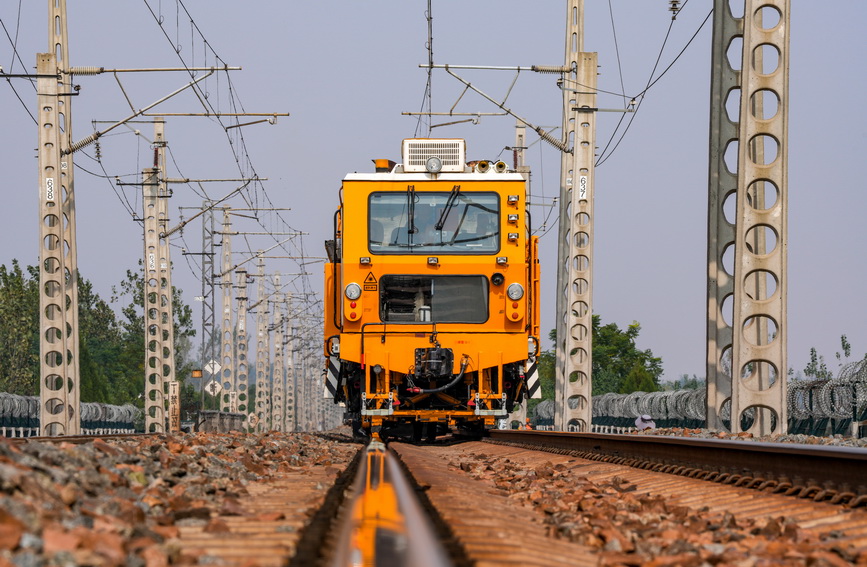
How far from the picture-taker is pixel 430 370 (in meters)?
16.9

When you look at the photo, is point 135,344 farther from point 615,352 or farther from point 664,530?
point 664,530

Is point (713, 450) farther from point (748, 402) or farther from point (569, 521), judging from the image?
point (748, 402)

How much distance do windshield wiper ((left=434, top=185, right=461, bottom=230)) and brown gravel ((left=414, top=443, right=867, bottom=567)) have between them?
8120 millimetres

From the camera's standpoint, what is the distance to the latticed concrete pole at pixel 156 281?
39.0m

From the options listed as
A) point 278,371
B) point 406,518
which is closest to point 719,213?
point 406,518

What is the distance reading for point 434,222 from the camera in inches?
700

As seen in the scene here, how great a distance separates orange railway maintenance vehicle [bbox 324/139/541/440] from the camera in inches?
679

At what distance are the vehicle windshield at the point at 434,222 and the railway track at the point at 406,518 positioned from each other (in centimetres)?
751

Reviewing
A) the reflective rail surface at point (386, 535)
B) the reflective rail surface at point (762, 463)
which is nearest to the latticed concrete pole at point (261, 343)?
the reflective rail surface at point (762, 463)

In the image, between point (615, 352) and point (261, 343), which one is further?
point (615, 352)

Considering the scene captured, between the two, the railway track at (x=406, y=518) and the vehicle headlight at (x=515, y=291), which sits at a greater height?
the vehicle headlight at (x=515, y=291)

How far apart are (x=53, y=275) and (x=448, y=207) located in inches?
444

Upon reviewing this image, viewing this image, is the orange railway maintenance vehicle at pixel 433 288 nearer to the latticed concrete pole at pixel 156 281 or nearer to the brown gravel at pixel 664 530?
the brown gravel at pixel 664 530

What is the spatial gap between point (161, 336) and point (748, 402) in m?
26.5
